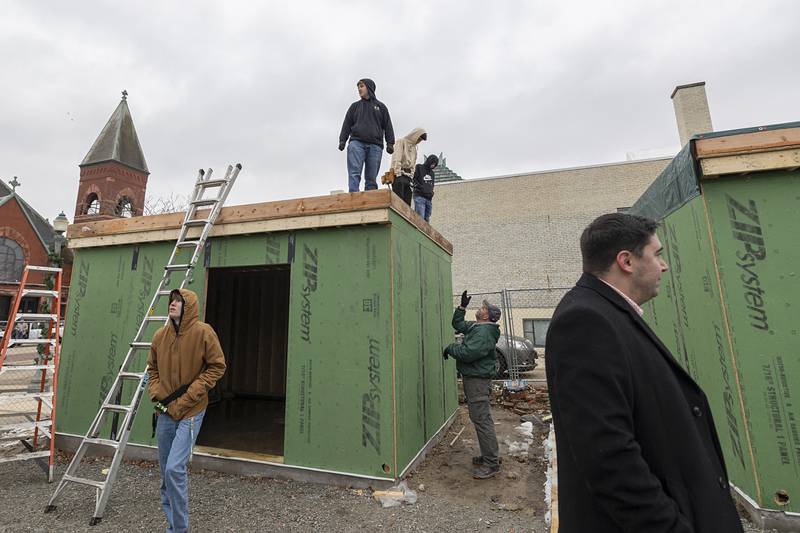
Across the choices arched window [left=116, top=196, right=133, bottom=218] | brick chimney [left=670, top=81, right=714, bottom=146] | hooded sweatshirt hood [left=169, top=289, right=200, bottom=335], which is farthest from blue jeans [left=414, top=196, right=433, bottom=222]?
arched window [left=116, top=196, right=133, bottom=218]

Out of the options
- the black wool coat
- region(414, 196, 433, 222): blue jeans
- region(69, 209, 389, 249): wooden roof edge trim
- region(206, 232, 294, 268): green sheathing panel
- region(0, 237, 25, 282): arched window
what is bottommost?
the black wool coat

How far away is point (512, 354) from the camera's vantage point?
29.6 feet

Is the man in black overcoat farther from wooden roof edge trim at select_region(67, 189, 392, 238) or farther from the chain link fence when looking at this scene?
the chain link fence

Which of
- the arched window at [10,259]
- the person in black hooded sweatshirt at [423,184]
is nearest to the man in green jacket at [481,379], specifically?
the person in black hooded sweatshirt at [423,184]

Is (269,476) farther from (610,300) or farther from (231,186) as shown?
(610,300)

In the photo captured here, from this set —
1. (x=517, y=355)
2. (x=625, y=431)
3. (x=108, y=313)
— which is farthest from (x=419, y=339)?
(x=517, y=355)

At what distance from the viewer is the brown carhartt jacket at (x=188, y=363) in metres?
3.21

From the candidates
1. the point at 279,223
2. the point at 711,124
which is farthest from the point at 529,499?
the point at 711,124

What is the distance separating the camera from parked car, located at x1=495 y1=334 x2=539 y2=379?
9.21 metres

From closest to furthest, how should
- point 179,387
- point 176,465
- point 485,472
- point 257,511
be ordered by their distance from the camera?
Answer: point 176,465
point 179,387
point 257,511
point 485,472

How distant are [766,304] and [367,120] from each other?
531 centimetres

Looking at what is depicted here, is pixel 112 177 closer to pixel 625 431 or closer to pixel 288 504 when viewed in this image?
pixel 288 504

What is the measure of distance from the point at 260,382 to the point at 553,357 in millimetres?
9120

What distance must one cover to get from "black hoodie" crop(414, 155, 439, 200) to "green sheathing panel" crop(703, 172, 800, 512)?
4305 millimetres
